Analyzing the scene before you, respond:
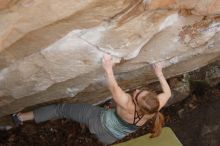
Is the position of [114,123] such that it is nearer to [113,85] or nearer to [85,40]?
[113,85]

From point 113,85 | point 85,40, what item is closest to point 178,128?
point 113,85

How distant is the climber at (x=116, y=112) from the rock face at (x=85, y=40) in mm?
138

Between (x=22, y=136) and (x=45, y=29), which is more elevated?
(x=45, y=29)

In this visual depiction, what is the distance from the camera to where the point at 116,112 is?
176 inches

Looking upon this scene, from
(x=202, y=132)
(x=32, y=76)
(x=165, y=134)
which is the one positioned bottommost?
(x=202, y=132)

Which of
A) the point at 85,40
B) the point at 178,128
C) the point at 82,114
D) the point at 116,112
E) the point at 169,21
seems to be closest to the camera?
the point at 85,40

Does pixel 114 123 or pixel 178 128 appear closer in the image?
pixel 114 123

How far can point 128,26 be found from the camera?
371 cm

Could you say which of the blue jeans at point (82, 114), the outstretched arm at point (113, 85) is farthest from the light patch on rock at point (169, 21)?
the blue jeans at point (82, 114)

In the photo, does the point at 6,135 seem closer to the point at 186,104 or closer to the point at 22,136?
the point at 22,136

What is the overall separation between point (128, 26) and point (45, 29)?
2.49 ft

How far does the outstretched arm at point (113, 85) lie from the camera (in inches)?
155

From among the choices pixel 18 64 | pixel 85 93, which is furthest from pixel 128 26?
pixel 85 93

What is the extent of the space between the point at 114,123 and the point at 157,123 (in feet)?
1.50
